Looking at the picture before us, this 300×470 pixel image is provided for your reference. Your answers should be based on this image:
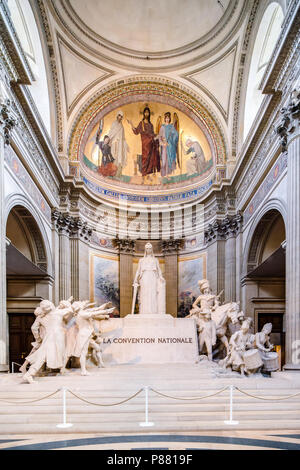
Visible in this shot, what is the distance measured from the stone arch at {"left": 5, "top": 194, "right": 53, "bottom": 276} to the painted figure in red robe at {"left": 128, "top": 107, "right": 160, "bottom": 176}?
799cm

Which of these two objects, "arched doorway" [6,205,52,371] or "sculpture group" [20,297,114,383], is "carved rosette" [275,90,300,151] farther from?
"arched doorway" [6,205,52,371]

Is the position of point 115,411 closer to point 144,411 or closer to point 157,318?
point 144,411

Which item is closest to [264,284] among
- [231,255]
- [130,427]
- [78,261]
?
[231,255]

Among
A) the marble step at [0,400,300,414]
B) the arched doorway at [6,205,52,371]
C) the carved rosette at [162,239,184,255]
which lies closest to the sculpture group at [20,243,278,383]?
the marble step at [0,400,300,414]

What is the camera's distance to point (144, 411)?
6.16 meters

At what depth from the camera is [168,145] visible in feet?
65.6

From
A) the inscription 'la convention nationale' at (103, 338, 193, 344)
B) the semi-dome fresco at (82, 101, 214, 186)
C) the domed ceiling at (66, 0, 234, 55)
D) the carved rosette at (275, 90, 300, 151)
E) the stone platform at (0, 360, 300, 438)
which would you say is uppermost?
the domed ceiling at (66, 0, 234, 55)

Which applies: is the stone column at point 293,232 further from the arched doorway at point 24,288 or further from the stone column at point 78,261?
the stone column at point 78,261

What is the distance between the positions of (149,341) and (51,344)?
3157 millimetres

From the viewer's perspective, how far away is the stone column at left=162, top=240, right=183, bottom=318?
19.3 meters
